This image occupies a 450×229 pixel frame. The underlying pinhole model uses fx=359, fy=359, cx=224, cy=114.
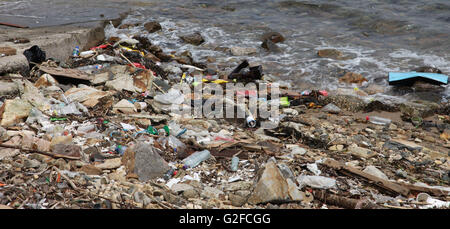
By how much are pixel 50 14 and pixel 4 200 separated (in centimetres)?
955

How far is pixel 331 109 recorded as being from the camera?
18.3 feet

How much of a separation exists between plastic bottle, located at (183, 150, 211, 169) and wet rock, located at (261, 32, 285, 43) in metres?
6.59

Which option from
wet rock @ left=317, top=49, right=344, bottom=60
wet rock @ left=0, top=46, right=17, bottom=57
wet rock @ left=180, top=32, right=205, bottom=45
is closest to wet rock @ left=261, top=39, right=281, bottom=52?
wet rock @ left=317, top=49, right=344, bottom=60

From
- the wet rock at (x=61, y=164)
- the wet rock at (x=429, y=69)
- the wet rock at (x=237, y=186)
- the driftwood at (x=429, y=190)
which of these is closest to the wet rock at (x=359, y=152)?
the driftwood at (x=429, y=190)

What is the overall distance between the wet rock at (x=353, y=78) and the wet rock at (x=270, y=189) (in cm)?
489

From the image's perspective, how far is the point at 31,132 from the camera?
3.58 metres

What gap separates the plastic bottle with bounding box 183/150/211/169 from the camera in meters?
3.27

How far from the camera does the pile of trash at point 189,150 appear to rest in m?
2.74

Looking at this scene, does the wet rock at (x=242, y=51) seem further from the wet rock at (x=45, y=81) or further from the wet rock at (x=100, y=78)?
the wet rock at (x=45, y=81)

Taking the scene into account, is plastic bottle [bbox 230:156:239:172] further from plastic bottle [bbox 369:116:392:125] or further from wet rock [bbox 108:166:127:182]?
plastic bottle [bbox 369:116:392:125]

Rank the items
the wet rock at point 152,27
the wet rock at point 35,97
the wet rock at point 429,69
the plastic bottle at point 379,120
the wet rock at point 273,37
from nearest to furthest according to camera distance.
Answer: the wet rock at point 35,97
the plastic bottle at point 379,120
the wet rock at point 429,69
the wet rock at point 273,37
the wet rock at point 152,27

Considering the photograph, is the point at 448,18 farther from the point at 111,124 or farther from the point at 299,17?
the point at 111,124

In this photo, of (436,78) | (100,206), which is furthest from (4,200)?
(436,78)

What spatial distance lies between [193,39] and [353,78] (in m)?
4.23
